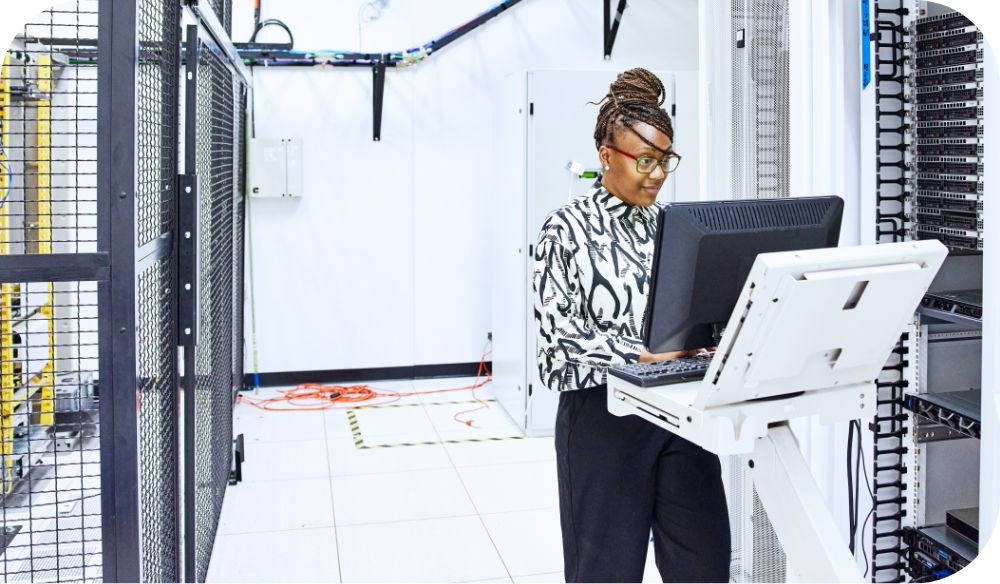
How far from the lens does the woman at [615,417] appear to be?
1.81 m

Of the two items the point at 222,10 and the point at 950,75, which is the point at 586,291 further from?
the point at 222,10

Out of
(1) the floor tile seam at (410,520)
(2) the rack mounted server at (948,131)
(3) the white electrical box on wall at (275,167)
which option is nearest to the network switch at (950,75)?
(2) the rack mounted server at (948,131)

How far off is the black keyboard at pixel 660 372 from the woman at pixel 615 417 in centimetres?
15

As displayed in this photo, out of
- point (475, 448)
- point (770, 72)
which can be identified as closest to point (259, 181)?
point (475, 448)

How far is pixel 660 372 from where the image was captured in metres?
1.59

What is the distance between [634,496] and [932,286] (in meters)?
1.11

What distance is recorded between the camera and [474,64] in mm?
5926

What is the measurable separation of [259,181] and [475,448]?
7.51ft

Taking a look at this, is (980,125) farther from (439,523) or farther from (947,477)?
(439,523)

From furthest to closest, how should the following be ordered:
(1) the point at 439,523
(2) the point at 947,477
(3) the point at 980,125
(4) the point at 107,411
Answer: (1) the point at 439,523, (2) the point at 947,477, (3) the point at 980,125, (4) the point at 107,411

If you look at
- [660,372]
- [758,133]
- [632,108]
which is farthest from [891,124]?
[660,372]

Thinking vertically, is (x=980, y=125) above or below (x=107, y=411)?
above

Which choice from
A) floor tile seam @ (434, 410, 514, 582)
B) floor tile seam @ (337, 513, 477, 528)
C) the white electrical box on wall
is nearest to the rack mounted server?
floor tile seam @ (434, 410, 514, 582)

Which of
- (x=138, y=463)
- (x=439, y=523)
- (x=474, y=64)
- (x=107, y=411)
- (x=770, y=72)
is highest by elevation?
(x=474, y=64)
